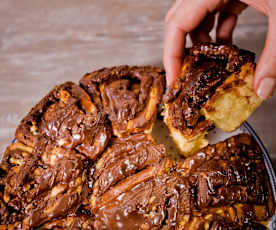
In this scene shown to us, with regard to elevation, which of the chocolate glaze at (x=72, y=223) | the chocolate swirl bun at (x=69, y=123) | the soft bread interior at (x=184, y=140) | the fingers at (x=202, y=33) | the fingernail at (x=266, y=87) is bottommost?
the chocolate glaze at (x=72, y=223)

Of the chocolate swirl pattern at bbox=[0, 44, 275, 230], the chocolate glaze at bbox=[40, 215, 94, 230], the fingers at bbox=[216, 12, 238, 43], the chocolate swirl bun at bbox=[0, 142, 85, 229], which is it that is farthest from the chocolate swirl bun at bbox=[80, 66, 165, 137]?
the fingers at bbox=[216, 12, 238, 43]

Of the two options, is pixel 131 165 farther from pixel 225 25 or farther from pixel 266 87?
pixel 225 25

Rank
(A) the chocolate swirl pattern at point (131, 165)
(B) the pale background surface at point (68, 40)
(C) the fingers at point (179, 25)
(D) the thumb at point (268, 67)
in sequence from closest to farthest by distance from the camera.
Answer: (D) the thumb at point (268, 67), (A) the chocolate swirl pattern at point (131, 165), (C) the fingers at point (179, 25), (B) the pale background surface at point (68, 40)

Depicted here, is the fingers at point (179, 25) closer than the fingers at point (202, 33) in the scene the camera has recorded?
Yes

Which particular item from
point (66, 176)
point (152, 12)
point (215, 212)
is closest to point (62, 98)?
point (66, 176)

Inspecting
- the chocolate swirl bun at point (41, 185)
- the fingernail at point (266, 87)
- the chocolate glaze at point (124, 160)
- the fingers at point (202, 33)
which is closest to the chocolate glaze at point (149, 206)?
the chocolate glaze at point (124, 160)

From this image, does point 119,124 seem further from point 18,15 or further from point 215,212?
point 18,15

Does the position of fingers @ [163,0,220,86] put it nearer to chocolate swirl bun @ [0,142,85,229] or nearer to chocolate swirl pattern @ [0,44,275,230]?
chocolate swirl pattern @ [0,44,275,230]

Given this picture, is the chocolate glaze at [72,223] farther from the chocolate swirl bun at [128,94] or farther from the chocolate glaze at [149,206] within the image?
the chocolate swirl bun at [128,94]
